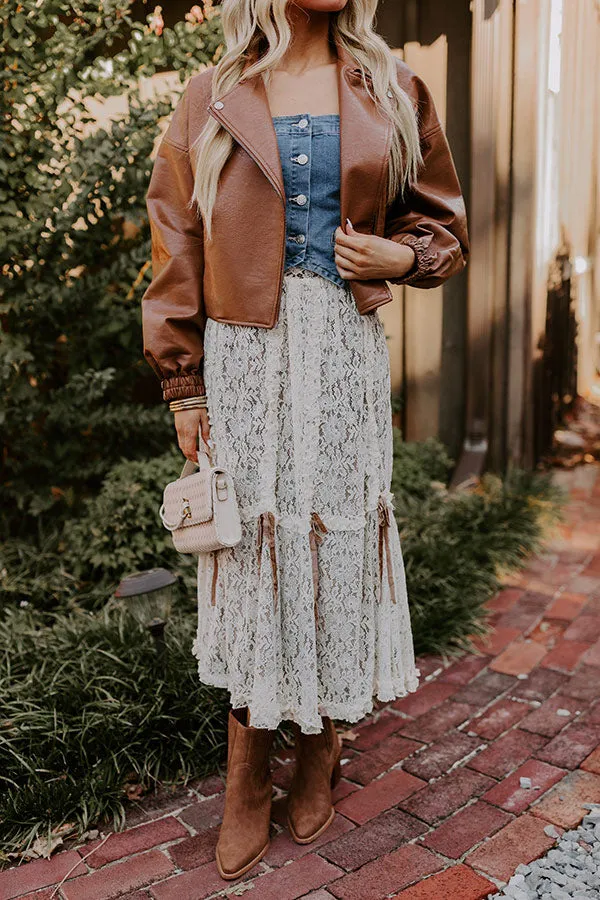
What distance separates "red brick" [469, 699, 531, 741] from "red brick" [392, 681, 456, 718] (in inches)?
6.6

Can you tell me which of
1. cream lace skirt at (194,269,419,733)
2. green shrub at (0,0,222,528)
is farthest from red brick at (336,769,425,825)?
green shrub at (0,0,222,528)

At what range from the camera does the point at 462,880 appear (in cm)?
191

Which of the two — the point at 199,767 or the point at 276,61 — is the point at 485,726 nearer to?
the point at 199,767

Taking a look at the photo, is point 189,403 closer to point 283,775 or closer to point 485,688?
point 283,775

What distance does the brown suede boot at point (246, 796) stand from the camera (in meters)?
2.02

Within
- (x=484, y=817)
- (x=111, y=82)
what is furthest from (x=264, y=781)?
(x=111, y=82)

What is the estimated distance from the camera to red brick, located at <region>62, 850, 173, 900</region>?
1.94 metres

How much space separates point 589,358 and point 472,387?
15.4 feet

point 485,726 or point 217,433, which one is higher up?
point 217,433

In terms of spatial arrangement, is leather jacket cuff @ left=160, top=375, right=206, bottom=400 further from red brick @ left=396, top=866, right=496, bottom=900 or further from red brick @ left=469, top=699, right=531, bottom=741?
red brick @ left=469, top=699, right=531, bottom=741

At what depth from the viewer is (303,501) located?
1.87 metres

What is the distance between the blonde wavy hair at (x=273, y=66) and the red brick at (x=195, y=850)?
60.6 inches

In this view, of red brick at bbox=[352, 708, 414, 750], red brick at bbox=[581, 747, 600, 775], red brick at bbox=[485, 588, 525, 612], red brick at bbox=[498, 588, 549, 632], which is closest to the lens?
red brick at bbox=[581, 747, 600, 775]

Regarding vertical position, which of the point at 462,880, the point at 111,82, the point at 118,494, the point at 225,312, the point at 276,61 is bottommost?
the point at 462,880
